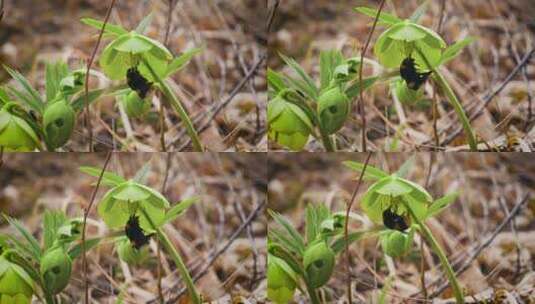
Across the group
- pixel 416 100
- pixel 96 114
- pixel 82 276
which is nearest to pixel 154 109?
pixel 96 114

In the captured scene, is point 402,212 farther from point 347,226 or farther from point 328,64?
point 328,64

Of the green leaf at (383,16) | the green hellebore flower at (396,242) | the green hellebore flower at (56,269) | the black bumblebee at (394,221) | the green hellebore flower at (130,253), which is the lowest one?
the green hellebore flower at (56,269)

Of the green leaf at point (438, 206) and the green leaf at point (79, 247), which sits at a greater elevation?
the green leaf at point (438, 206)

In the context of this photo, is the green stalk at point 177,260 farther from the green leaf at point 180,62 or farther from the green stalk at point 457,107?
the green stalk at point 457,107

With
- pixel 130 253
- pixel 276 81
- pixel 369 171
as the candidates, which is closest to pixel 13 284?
pixel 130 253

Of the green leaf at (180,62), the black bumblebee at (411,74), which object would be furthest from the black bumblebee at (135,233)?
the black bumblebee at (411,74)
